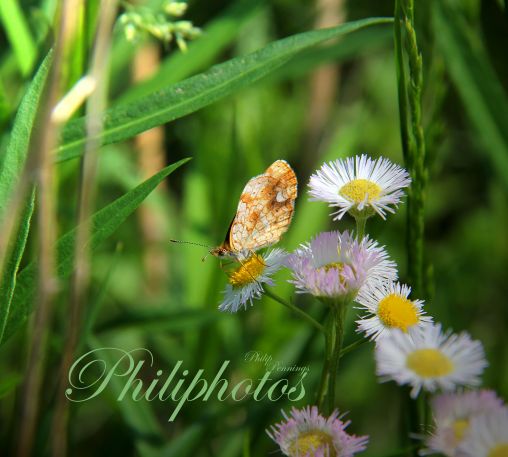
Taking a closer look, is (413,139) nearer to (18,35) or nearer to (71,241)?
(71,241)

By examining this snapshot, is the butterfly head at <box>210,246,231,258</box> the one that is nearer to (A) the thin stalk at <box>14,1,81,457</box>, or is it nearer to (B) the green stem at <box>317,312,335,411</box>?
(B) the green stem at <box>317,312,335,411</box>

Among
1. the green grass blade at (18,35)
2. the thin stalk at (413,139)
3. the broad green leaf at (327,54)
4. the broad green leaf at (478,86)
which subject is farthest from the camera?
the broad green leaf at (327,54)

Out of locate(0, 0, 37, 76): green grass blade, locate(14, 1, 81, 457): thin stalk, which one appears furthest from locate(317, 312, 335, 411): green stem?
locate(0, 0, 37, 76): green grass blade

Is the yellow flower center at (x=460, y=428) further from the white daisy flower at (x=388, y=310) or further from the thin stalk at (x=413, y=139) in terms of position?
the thin stalk at (x=413, y=139)

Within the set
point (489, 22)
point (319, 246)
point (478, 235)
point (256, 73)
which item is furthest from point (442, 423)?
point (489, 22)

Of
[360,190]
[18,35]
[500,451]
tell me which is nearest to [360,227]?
[360,190]

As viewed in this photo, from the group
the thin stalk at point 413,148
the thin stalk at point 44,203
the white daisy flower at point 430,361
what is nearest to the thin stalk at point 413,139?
the thin stalk at point 413,148
